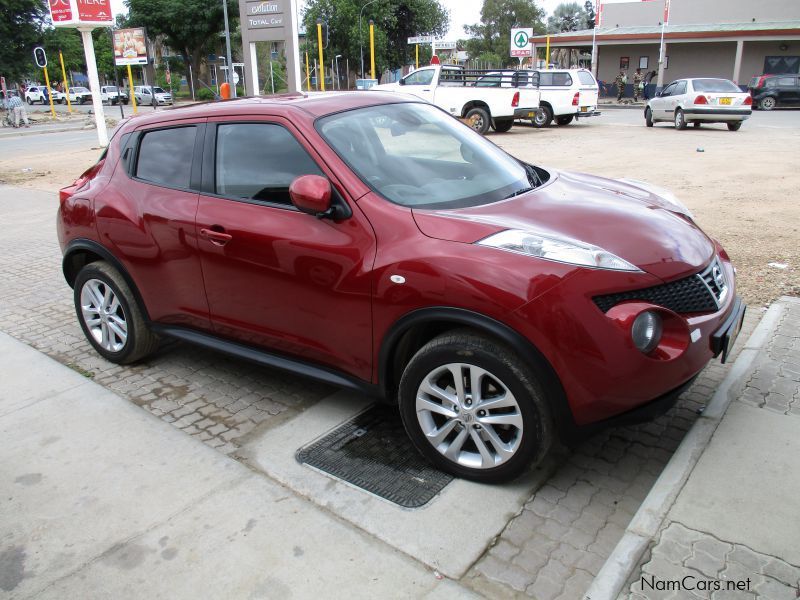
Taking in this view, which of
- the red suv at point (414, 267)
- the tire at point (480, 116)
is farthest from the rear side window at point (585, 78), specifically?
the red suv at point (414, 267)

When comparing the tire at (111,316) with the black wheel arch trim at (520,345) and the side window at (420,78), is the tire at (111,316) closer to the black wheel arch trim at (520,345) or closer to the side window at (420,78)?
the black wheel arch trim at (520,345)

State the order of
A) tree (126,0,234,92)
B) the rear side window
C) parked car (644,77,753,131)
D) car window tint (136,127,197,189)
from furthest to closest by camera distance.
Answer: tree (126,0,234,92) < the rear side window < parked car (644,77,753,131) < car window tint (136,127,197,189)

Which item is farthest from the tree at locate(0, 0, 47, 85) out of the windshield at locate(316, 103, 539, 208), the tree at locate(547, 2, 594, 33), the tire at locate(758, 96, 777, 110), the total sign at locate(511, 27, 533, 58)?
the tree at locate(547, 2, 594, 33)

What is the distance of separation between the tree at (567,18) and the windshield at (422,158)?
9354 cm

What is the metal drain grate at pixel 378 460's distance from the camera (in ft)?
10.3

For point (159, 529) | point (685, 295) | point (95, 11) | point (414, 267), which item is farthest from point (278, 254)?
point (95, 11)

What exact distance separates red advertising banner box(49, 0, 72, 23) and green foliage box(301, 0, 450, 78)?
34286mm

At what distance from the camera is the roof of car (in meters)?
3.66

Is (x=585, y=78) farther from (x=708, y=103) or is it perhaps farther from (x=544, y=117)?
(x=708, y=103)

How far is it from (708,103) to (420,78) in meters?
8.44

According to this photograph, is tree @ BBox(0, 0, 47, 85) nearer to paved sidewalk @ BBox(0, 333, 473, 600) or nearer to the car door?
the car door

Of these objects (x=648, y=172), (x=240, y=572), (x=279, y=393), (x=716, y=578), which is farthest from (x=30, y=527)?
(x=648, y=172)

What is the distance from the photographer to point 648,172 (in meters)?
11.7

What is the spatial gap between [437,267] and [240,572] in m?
1.48
